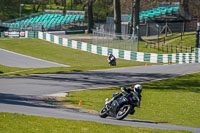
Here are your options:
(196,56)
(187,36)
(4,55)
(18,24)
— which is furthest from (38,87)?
(18,24)

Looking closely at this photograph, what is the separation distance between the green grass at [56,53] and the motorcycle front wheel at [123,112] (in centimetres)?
2547

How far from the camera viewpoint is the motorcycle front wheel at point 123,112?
15526 millimetres

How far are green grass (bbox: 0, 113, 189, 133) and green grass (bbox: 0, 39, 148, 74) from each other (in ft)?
90.6

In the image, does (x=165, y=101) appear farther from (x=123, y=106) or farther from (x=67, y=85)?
(x=123, y=106)

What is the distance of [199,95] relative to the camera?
24.7 meters

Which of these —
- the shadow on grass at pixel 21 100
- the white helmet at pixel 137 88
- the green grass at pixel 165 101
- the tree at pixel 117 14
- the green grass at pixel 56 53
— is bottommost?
the green grass at pixel 56 53

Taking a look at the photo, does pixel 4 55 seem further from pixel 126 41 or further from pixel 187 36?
pixel 187 36

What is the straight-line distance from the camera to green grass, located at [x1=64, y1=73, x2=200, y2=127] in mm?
18375

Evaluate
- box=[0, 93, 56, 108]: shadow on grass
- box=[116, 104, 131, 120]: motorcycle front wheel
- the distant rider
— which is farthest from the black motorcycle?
the distant rider

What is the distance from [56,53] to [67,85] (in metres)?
24.5

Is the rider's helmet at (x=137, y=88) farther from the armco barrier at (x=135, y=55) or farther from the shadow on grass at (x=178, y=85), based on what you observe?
the armco barrier at (x=135, y=55)

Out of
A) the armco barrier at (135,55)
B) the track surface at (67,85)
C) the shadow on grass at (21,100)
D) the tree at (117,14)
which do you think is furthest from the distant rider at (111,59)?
the tree at (117,14)

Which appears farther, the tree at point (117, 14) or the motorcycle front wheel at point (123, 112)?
the tree at point (117, 14)

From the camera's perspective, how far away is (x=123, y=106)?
51.4 ft
